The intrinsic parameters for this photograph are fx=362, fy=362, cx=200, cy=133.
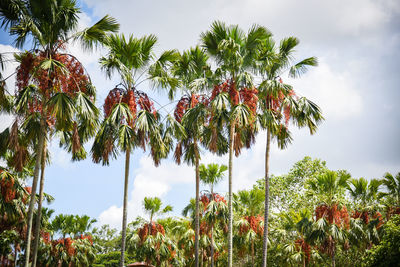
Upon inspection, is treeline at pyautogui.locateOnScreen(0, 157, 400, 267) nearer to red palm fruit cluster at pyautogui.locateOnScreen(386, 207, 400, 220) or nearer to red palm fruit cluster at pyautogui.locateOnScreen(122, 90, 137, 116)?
red palm fruit cluster at pyautogui.locateOnScreen(386, 207, 400, 220)

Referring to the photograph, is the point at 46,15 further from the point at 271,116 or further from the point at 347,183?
the point at 347,183

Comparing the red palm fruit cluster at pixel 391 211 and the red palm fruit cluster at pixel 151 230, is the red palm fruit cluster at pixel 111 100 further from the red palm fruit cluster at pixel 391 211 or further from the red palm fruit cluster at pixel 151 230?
the red palm fruit cluster at pixel 391 211

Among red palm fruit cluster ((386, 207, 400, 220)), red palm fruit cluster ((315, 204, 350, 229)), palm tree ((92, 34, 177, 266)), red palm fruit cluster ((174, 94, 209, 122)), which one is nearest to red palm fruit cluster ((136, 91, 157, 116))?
palm tree ((92, 34, 177, 266))

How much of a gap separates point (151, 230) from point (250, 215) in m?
7.13

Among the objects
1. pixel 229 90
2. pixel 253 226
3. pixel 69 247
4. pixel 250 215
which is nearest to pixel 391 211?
pixel 253 226

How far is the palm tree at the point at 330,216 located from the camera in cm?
1995

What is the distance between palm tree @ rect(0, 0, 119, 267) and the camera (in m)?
10.7

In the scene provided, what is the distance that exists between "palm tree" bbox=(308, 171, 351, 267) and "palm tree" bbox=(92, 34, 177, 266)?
1149 centimetres

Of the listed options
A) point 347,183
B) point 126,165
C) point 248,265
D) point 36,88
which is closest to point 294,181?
point 248,265

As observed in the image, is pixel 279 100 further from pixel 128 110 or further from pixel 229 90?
pixel 128 110

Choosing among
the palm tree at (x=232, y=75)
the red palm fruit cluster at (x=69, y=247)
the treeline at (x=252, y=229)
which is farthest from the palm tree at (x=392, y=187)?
the red palm fruit cluster at (x=69, y=247)

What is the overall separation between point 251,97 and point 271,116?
1.10 meters

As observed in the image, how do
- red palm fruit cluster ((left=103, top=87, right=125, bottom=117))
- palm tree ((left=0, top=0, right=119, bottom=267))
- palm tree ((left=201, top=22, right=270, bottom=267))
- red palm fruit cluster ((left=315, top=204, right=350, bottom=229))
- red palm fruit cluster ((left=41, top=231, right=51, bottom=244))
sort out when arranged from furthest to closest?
red palm fruit cluster ((left=41, top=231, right=51, bottom=244)) < red palm fruit cluster ((left=315, top=204, right=350, bottom=229)) < palm tree ((left=201, top=22, right=270, bottom=267)) < red palm fruit cluster ((left=103, top=87, right=125, bottom=117)) < palm tree ((left=0, top=0, right=119, bottom=267))

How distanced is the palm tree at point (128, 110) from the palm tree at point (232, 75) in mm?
2319
